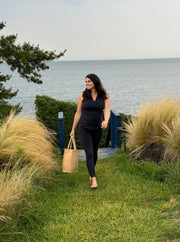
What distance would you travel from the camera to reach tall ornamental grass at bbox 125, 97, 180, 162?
5.96 meters

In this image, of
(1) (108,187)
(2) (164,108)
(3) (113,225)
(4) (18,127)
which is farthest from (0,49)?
(3) (113,225)

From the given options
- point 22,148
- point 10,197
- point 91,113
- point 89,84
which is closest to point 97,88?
point 89,84

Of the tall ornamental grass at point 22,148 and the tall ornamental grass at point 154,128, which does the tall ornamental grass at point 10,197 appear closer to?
the tall ornamental grass at point 22,148

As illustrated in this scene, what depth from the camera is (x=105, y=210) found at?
13.1 feet

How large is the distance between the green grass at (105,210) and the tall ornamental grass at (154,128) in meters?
0.57

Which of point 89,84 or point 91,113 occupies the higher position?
point 89,84

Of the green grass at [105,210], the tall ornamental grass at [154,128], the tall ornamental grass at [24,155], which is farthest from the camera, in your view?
the tall ornamental grass at [154,128]

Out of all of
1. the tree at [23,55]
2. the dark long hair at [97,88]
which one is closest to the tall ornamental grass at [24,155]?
the dark long hair at [97,88]

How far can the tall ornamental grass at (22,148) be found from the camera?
5152 mm

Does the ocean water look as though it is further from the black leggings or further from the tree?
the tree

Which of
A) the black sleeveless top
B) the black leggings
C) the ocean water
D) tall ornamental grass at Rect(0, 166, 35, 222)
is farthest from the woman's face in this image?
tall ornamental grass at Rect(0, 166, 35, 222)

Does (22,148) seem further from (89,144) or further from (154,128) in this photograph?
(154,128)

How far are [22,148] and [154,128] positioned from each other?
99.1 inches

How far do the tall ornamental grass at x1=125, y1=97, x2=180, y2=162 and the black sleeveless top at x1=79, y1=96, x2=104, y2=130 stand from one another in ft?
4.57
